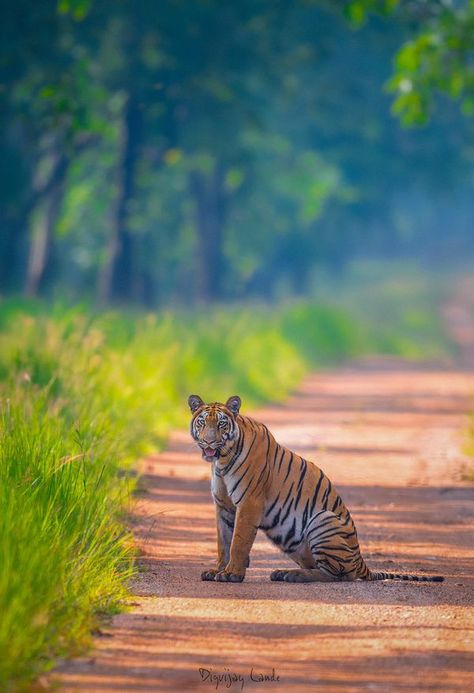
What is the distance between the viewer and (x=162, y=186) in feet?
133

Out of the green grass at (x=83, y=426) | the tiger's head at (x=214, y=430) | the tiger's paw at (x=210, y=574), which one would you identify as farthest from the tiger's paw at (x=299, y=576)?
the green grass at (x=83, y=426)

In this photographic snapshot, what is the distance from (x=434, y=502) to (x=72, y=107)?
11.4 metres

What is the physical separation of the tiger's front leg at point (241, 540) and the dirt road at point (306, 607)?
92 millimetres

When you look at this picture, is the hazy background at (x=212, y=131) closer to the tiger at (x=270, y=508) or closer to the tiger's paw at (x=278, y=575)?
the tiger at (x=270, y=508)

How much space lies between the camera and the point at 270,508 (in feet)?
27.8

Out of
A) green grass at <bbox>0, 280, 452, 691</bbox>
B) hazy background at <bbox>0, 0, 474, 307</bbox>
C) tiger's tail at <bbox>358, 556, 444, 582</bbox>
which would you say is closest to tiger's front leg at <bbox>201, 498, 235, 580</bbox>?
green grass at <bbox>0, 280, 452, 691</bbox>

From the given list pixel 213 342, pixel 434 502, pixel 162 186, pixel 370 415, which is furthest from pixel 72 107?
pixel 162 186

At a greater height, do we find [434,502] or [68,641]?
[434,502]

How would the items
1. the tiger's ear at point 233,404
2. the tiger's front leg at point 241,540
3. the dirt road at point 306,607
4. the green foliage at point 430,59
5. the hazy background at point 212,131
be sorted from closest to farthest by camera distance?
the dirt road at point 306,607 → the tiger's front leg at point 241,540 → the tiger's ear at point 233,404 → the green foliage at point 430,59 → the hazy background at point 212,131

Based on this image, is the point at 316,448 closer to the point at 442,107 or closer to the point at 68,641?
the point at 68,641

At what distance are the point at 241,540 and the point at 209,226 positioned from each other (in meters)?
32.2

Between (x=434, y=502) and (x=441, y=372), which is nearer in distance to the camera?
(x=434, y=502)

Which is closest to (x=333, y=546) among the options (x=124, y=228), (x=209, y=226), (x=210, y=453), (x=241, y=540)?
(x=241, y=540)

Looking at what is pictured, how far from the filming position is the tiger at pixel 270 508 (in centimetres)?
828
